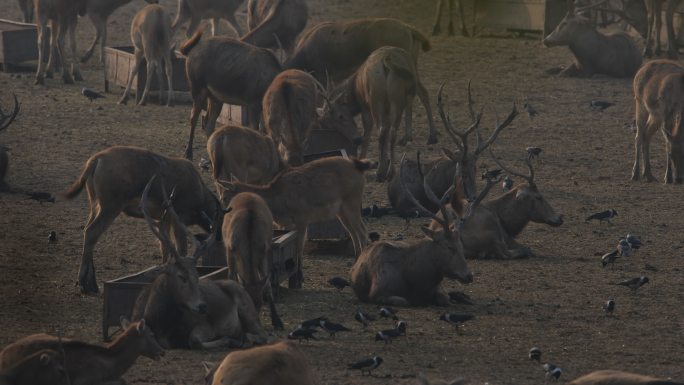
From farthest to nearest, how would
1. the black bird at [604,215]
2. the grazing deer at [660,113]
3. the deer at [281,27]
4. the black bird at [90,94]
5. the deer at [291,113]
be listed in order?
the deer at [281,27] → the black bird at [90,94] → the grazing deer at [660,113] → the deer at [291,113] → the black bird at [604,215]

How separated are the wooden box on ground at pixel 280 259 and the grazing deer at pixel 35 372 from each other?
3.12 metres

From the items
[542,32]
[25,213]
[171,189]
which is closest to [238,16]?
[542,32]

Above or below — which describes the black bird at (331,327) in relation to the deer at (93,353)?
below

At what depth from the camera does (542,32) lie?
28422 mm

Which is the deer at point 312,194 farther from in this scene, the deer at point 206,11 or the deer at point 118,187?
the deer at point 206,11

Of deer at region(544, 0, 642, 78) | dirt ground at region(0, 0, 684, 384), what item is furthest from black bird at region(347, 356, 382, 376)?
deer at region(544, 0, 642, 78)

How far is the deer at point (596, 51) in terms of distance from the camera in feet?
79.6

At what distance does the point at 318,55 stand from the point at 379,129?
10.4 ft

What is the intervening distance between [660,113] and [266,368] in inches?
379

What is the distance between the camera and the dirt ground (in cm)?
998

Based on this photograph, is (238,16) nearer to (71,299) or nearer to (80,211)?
(80,211)

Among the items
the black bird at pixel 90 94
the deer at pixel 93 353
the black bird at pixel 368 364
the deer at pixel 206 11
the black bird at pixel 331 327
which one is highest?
the deer at pixel 93 353

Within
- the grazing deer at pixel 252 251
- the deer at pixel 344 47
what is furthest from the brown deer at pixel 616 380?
the deer at pixel 344 47

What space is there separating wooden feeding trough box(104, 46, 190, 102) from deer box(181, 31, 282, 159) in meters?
3.54
